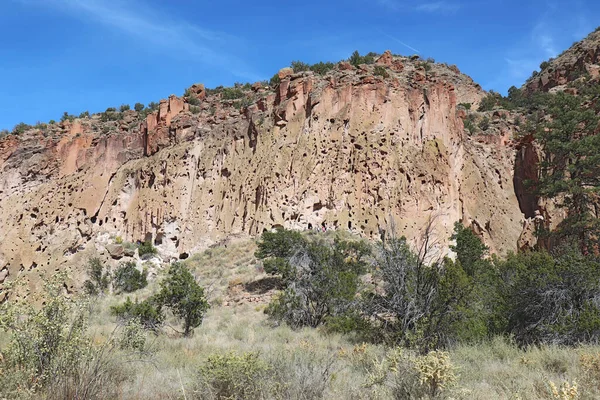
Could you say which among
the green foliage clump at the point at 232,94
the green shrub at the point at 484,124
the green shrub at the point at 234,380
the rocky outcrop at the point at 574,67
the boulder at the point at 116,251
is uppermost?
the rocky outcrop at the point at 574,67

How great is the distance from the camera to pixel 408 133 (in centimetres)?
2266

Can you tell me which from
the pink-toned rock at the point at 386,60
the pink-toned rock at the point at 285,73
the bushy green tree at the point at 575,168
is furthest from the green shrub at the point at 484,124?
the pink-toned rock at the point at 285,73

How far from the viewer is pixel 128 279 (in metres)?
20.5

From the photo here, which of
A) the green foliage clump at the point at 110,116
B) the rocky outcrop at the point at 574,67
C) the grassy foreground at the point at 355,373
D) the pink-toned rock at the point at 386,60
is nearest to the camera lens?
the grassy foreground at the point at 355,373

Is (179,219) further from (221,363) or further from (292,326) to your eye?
(221,363)

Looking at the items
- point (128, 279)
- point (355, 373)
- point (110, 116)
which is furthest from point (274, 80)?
point (355, 373)

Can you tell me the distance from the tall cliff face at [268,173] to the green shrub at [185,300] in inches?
375

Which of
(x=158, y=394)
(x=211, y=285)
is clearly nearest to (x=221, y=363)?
(x=158, y=394)

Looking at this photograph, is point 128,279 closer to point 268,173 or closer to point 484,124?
point 268,173

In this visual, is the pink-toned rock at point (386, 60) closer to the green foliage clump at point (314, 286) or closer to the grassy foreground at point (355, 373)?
the green foliage clump at point (314, 286)

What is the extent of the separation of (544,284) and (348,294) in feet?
15.2

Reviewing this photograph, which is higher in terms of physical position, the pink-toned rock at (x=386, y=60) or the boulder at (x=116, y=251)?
the pink-toned rock at (x=386, y=60)

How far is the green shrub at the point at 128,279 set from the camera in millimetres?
20328

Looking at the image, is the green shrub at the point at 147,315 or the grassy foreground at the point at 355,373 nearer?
the grassy foreground at the point at 355,373
